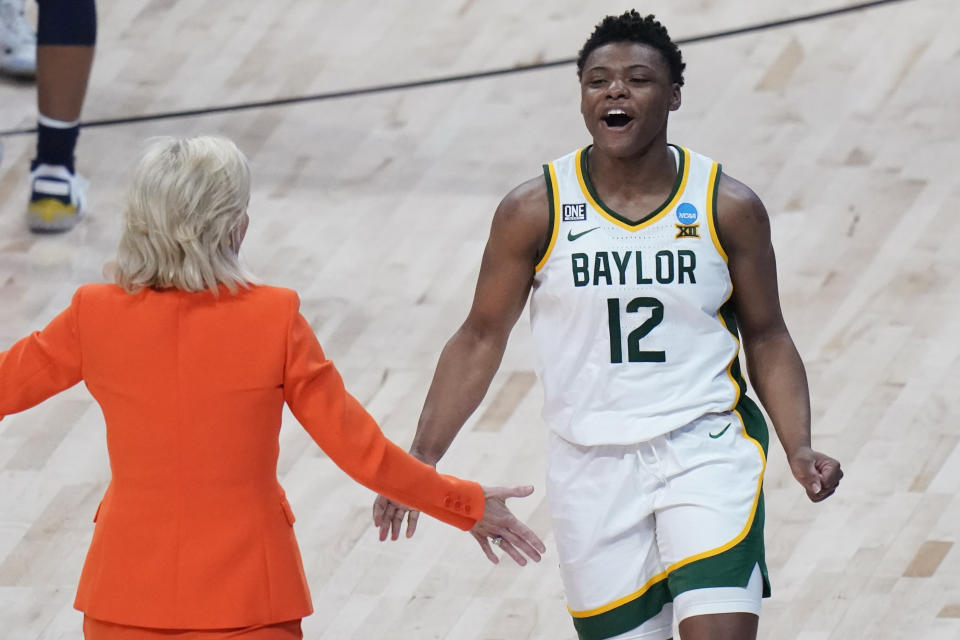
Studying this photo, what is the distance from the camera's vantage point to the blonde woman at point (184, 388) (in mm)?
2551

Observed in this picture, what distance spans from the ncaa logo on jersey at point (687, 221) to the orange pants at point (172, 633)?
967 mm

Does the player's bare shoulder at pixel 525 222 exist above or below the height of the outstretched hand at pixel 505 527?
above

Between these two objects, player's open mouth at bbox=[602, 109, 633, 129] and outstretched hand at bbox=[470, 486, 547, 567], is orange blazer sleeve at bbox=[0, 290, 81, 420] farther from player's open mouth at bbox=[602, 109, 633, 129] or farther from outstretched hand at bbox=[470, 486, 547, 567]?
player's open mouth at bbox=[602, 109, 633, 129]

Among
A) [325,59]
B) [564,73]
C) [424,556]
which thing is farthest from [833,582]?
[325,59]

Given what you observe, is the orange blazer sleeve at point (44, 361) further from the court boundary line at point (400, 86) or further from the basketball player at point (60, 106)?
the court boundary line at point (400, 86)

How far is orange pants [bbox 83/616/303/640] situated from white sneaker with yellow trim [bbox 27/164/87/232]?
3370 millimetres

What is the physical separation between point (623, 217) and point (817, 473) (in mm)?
548

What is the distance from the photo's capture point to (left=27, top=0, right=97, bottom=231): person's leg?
5.63 metres

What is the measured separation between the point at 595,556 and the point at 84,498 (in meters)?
1.95

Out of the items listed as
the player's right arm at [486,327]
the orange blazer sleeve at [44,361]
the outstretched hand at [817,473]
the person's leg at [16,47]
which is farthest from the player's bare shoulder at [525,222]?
the person's leg at [16,47]

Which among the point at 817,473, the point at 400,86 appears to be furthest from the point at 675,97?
the point at 400,86

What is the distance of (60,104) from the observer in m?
5.72

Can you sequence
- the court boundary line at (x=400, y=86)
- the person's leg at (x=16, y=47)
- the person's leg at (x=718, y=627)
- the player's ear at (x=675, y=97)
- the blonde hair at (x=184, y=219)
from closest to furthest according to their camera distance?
1. the blonde hair at (x=184, y=219)
2. the person's leg at (x=718, y=627)
3. the player's ear at (x=675, y=97)
4. the court boundary line at (x=400, y=86)
5. the person's leg at (x=16, y=47)

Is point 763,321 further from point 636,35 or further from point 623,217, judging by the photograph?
point 636,35
